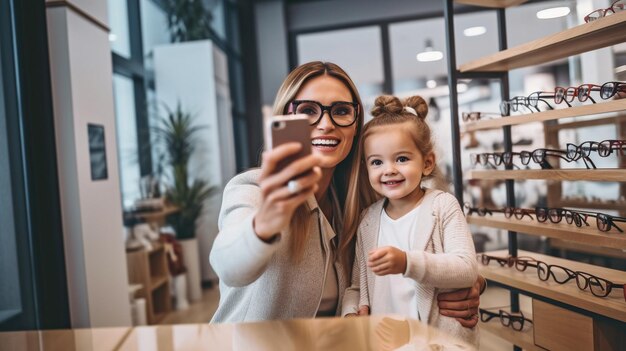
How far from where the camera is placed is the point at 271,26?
293 inches

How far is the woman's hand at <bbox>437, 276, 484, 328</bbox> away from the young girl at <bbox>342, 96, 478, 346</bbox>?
0.02 m

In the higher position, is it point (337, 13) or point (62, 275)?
point (337, 13)

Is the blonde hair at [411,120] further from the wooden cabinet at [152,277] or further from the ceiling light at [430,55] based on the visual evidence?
the ceiling light at [430,55]

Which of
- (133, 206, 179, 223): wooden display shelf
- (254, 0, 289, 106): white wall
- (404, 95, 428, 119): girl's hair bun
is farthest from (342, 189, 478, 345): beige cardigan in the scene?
(254, 0, 289, 106): white wall

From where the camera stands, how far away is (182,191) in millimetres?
4797

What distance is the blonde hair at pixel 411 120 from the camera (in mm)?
1543

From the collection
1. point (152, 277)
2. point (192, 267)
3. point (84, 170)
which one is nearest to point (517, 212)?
point (84, 170)

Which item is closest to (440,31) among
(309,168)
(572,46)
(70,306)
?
(572,46)

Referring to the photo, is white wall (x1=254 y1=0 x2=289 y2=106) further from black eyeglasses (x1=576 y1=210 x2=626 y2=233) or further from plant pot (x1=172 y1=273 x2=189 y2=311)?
black eyeglasses (x1=576 y1=210 x2=626 y2=233)

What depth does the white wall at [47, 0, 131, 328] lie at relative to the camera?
8.98ft

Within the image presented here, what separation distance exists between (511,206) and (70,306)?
7.86 ft

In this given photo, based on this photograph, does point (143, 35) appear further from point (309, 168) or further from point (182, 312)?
point (309, 168)

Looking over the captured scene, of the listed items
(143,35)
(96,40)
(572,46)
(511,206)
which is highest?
(143,35)

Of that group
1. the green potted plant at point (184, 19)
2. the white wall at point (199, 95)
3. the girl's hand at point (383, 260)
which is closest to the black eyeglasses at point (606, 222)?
the girl's hand at point (383, 260)
